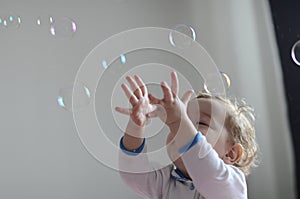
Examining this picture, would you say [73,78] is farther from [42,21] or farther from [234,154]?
[234,154]

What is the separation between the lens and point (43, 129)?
6.33ft

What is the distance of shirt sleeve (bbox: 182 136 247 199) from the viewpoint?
728mm

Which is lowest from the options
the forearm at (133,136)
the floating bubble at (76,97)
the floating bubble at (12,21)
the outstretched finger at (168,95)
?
the forearm at (133,136)

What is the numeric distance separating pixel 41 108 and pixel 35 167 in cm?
27

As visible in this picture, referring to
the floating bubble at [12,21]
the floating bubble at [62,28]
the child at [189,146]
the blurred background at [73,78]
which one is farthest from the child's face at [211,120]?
the floating bubble at [12,21]

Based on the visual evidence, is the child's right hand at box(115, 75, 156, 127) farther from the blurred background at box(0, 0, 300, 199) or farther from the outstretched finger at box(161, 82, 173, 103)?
the blurred background at box(0, 0, 300, 199)

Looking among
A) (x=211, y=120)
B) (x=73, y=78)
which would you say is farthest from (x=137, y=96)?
(x=73, y=78)

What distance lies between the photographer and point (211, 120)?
92 centimetres

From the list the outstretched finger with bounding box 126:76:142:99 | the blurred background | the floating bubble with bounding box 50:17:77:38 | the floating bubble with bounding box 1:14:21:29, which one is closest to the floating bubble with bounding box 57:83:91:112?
the floating bubble with bounding box 50:17:77:38

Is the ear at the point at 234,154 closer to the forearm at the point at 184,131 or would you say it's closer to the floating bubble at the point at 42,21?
the forearm at the point at 184,131

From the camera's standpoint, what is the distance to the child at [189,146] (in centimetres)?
73

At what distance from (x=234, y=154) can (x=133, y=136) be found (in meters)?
0.27

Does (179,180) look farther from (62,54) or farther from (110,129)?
(62,54)

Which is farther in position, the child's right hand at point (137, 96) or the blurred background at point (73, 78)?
the blurred background at point (73, 78)
